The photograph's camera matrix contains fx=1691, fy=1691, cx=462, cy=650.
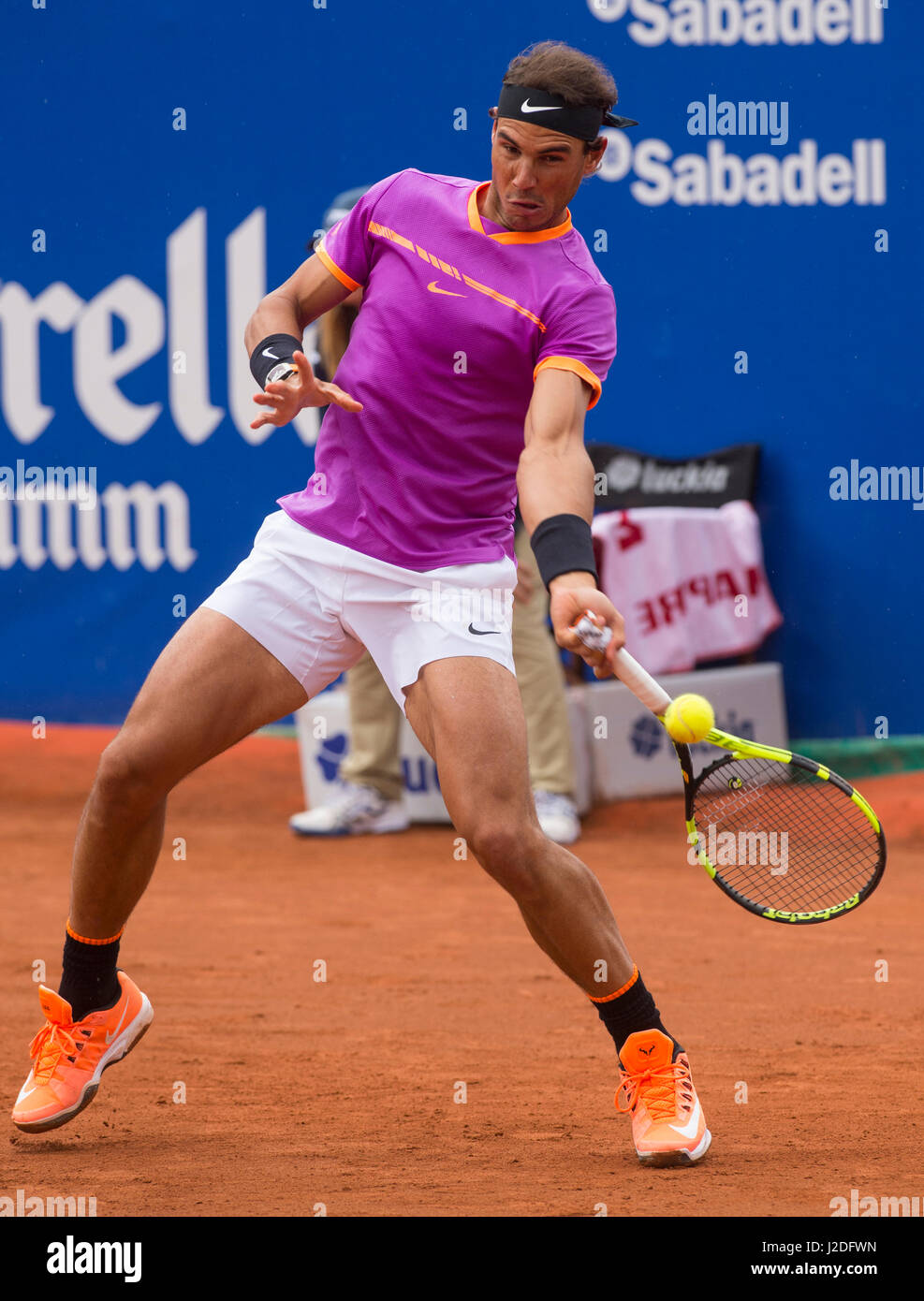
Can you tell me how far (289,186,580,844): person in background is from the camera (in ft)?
19.9

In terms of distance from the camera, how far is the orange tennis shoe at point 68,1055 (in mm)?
3059

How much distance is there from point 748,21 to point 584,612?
16.4 feet

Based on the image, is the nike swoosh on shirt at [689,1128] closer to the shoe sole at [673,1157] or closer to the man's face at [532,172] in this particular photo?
the shoe sole at [673,1157]

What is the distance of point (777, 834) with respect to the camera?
3469 mm

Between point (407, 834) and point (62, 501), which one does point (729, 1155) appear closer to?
point (407, 834)

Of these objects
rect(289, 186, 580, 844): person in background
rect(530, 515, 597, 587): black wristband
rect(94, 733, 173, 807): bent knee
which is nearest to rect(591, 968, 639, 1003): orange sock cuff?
rect(530, 515, 597, 587): black wristband

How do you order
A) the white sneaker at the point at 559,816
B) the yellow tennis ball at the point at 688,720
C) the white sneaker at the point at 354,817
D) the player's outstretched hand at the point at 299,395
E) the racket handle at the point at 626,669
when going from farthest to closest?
the white sneaker at the point at 354,817, the white sneaker at the point at 559,816, the player's outstretched hand at the point at 299,395, the yellow tennis ball at the point at 688,720, the racket handle at the point at 626,669

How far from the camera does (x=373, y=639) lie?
119 inches

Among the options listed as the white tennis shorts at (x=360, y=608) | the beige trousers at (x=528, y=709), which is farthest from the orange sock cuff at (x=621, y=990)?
the beige trousers at (x=528, y=709)

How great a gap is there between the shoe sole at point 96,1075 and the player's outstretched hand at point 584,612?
1205 mm

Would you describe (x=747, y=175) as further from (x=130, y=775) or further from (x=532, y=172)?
(x=130, y=775)

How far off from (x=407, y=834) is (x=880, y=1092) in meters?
3.06

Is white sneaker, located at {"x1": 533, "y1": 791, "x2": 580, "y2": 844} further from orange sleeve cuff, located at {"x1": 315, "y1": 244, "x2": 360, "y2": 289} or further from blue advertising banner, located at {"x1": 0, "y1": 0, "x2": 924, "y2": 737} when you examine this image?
orange sleeve cuff, located at {"x1": 315, "y1": 244, "x2": 360, "y2": 289}

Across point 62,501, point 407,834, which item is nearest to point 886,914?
point 407,834
